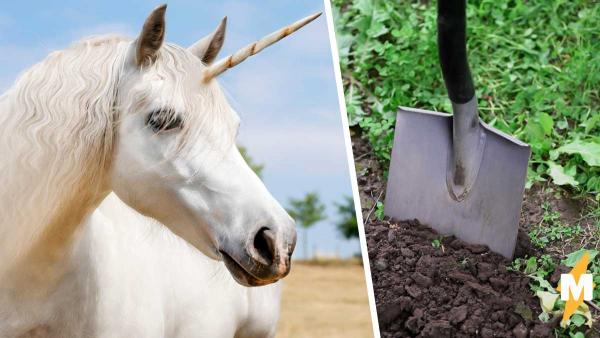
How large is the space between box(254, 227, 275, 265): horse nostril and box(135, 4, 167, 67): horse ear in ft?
1.10

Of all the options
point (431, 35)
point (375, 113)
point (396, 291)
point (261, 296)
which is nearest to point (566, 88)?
point (431, 35)

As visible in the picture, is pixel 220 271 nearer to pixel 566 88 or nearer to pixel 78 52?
pixel 78 52

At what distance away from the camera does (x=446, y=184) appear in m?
2.22

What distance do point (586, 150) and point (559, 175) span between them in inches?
4.7

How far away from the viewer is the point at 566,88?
8.78 feet

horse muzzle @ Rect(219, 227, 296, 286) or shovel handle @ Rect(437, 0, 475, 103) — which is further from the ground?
shovel handle @ Rect(437, 0, 475, 103)

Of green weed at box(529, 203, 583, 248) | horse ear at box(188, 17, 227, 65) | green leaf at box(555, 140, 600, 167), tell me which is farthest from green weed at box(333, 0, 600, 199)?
horse ear at box(188, 17, 227, 65)

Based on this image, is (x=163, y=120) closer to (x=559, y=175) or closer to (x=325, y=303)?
(x=559, y=175)

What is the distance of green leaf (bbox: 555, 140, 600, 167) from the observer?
239 centimetres

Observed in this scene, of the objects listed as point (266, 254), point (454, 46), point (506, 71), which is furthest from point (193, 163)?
point (506, 71)

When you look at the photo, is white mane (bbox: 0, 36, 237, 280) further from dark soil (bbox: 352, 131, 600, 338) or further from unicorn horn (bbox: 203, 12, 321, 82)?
dark soil (bbox: 352, 131, 600, 338)

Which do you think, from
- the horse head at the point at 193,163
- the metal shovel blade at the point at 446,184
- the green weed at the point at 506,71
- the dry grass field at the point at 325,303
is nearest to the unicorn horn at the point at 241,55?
the horse head at the point at 193,163

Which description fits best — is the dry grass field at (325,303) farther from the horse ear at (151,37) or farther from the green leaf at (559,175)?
the horse ear at (151,37)

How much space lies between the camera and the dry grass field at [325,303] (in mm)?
5219
